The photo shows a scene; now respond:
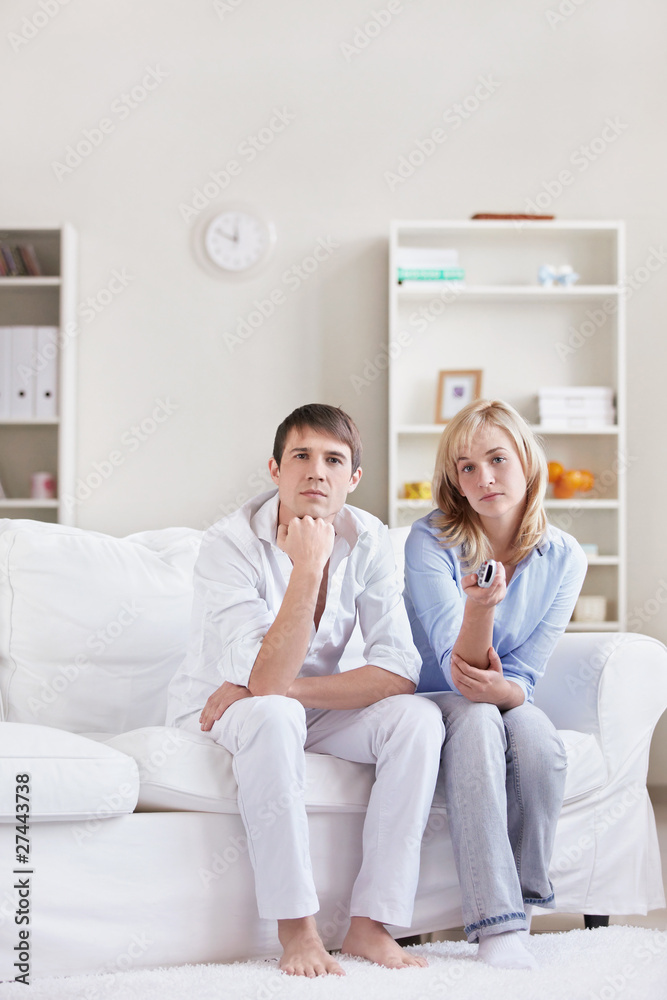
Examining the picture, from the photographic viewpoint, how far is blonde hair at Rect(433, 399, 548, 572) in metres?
1.74

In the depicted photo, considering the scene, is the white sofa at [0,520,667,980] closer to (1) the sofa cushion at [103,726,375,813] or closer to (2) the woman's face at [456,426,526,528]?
(1) the sofa cushion at [103,726,375,813]

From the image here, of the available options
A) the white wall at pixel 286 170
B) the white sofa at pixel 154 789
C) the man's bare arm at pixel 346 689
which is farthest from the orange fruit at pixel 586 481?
the man's bare arm at pixel 346 689

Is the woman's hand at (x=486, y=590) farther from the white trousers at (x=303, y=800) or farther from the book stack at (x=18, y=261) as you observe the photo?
the book stack at (x=18, y=261)

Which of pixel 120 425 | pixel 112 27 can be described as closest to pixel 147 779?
pixel 120 425

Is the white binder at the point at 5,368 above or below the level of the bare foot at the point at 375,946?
above

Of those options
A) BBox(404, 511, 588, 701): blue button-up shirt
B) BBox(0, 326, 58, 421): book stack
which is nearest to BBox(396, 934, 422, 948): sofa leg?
BBox(404, 511, 588, 701): blue button-up shirt

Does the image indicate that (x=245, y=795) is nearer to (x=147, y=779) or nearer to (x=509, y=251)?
(x=147, y=779)

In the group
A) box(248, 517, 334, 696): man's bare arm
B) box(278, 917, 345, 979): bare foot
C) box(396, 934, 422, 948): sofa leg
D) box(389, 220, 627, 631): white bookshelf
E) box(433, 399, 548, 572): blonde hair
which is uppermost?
box(389, 220, 627, 631): white bookshelf

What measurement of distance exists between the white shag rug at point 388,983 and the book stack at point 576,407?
1.85 m

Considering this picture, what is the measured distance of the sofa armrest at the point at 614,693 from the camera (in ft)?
5.84

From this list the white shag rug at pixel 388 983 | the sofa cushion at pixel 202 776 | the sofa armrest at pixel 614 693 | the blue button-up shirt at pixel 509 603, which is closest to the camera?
the white shag rug at pixel 388 983

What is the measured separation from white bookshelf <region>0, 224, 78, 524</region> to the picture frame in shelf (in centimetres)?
129

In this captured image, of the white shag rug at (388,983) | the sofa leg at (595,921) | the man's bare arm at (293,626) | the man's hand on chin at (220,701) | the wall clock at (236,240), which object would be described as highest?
the wall clock at (236,240)

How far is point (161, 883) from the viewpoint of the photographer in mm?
1424
